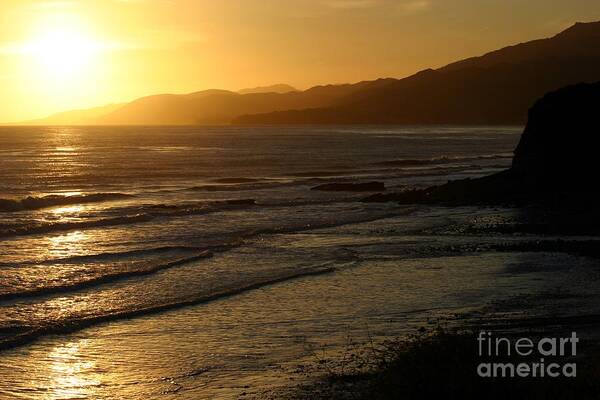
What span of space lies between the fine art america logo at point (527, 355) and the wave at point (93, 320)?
7.23 m

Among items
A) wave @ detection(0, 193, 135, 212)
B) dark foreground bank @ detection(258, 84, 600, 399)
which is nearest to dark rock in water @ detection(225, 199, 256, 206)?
wave @ detection(0, 193, 135, 212)

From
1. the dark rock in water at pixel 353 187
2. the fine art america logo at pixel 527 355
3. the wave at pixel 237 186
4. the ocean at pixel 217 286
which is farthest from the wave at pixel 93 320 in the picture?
the wave at pixel 237 186

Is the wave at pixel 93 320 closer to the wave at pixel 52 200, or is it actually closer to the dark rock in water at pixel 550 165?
the dark rock in water at pixel 550 165

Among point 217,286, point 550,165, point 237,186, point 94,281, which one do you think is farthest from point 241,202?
point 217,286

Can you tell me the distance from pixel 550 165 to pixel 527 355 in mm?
30565

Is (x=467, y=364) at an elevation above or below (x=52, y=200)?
above

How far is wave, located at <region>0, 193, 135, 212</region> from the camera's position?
43.2 m

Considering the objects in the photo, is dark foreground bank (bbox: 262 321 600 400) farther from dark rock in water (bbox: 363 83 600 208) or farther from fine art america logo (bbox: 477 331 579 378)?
dark rock in water (bbox: 363 83 600 208)

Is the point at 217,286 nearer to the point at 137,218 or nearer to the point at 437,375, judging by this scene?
the point at 437,375

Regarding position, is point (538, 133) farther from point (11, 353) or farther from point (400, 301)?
point (11, 353)

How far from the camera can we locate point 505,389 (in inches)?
401

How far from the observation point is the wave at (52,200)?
43200 millimetres

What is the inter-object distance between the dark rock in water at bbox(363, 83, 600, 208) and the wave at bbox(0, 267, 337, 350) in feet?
69.9

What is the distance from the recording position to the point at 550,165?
135 feet
